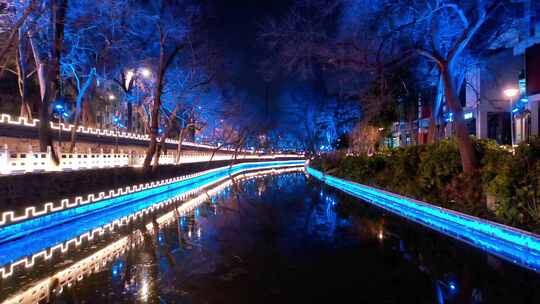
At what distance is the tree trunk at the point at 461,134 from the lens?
1368cm

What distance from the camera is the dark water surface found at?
21.5 ft

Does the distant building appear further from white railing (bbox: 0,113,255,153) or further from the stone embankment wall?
white railing (bbox: 0,113,255,153)

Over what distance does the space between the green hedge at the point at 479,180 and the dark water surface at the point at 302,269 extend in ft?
4.81

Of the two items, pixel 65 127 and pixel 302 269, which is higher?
pixel 65 127

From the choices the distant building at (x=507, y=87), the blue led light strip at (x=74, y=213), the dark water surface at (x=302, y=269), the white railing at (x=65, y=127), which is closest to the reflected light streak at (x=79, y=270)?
→ the dark water surface at (x=302, y=269)

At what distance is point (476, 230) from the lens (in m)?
→ 11.1

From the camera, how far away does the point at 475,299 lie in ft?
20.9

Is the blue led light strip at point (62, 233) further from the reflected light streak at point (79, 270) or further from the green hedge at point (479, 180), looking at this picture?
the green hedge at point (479, 180)

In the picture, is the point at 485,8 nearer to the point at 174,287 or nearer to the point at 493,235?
the point at 493,235

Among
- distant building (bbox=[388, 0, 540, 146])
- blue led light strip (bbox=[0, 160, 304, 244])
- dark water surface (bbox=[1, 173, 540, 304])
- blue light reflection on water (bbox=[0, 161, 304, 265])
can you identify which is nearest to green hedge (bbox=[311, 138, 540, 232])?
dark water surface (bbox=[1, 173, 540, 304])

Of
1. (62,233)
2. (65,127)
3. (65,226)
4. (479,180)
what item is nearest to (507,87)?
(479,180)

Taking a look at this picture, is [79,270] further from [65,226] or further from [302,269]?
[65,226]

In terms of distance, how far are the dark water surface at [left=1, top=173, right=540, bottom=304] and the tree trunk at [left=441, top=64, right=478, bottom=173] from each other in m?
2.85

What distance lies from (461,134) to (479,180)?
1731 millimetres
